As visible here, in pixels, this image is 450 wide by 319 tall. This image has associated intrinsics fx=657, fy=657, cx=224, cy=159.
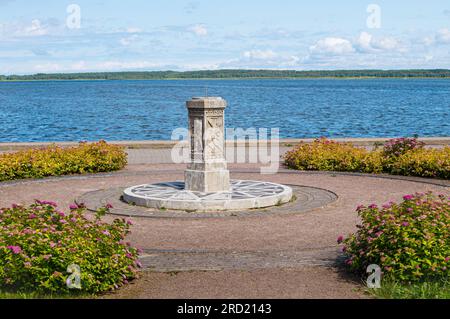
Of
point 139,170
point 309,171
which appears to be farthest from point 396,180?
point 139,170

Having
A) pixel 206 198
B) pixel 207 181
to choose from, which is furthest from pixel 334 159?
pixel 206 198

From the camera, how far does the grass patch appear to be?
7.20m

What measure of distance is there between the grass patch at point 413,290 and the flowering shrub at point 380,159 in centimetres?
913

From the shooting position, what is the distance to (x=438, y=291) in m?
7.30

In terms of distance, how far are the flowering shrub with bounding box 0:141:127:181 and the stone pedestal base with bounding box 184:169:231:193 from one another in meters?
4.55

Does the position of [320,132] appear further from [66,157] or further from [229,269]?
[229,269]

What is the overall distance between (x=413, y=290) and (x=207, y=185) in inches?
268

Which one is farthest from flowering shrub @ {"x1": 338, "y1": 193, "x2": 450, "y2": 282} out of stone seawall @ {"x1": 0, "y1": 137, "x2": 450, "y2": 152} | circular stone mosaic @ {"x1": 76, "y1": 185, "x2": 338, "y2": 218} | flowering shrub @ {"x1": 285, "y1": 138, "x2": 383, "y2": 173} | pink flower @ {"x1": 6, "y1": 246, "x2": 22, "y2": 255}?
stone seawall @ {"x1": 0, "y1": 137, "x2": 450, "y2": 152}

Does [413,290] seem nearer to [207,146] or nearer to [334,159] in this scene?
[207,146]

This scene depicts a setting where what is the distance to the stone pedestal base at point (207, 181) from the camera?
44.6 ft

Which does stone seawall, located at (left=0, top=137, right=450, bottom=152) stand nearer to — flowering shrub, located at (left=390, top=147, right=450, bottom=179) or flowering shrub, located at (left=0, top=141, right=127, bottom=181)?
flowering shrub, located at (left=0, top=141, right=127, bottom=181)

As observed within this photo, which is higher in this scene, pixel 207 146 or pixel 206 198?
pixel 207 146

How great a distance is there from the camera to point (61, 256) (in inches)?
294

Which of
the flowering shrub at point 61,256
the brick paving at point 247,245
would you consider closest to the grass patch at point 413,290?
the brick paving at point 247,245
